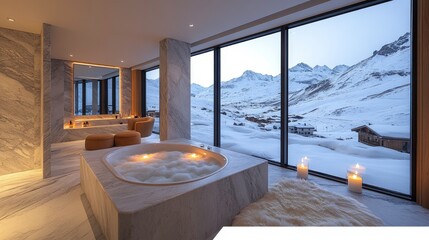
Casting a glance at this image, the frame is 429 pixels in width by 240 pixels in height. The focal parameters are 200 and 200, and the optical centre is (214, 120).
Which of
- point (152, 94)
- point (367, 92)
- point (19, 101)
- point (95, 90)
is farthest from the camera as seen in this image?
point (152, 94)

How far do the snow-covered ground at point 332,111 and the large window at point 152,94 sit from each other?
10.3 ft

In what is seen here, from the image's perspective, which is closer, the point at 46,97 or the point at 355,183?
the point at 355,183

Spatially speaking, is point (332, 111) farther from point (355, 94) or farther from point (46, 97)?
point (46, 97)

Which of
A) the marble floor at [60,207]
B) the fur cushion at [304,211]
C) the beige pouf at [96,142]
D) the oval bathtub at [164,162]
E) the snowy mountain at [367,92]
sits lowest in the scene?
the marble floor at [60,207]

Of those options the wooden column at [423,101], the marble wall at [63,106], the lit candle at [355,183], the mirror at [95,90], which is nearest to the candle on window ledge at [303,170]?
the lit candle at [355,183]

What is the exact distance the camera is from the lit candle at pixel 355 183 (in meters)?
2.31

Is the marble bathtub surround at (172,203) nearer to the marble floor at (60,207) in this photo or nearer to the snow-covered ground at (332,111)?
the marble floor at (60,207)

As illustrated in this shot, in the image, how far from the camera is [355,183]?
233cm

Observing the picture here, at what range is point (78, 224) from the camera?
1742 millimetres

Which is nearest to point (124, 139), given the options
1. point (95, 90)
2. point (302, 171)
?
point (302, 171)

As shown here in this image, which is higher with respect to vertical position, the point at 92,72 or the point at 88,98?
the point at 92,72

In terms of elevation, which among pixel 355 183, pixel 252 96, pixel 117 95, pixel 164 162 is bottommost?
pixel 355 183

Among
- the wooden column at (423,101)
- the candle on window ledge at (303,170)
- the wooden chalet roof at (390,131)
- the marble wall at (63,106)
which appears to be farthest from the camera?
the marble wall at (63,106)

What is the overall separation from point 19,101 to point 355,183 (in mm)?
4849
